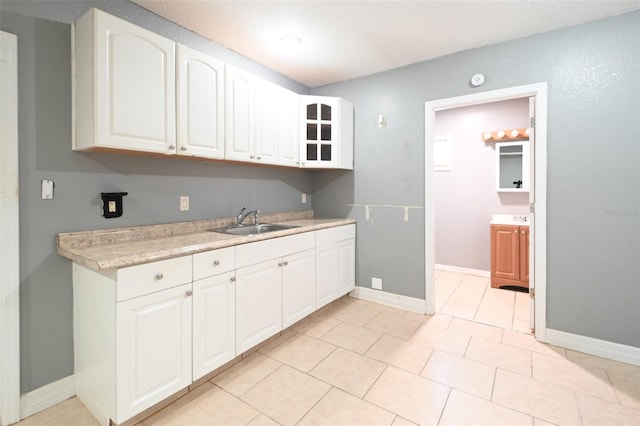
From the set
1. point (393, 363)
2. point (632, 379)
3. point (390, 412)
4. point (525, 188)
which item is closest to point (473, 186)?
point (525, 188)

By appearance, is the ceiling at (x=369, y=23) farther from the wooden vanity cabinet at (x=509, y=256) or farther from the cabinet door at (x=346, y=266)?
the wooden vanity cabinet at (x=509, y=256)

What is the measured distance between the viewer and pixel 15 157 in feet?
5.26

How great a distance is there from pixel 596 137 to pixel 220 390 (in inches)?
124

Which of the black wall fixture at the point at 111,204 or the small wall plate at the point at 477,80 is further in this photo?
the small wall plate at the point at 477,80

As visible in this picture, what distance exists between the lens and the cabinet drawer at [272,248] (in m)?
2.07

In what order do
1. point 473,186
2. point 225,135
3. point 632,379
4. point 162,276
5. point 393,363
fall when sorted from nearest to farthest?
1. point 162,276
2. point 632,379
3. point 393,363
4. point 225,135
5. point 473,186

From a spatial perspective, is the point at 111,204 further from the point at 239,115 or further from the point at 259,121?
the point at 259,121

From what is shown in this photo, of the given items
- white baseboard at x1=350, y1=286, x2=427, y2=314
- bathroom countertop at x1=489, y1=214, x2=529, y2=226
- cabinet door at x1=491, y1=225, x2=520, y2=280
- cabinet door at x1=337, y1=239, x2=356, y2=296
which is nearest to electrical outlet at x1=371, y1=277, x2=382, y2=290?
white baseboard at x1=350, y1=286, x2=427, y2=314

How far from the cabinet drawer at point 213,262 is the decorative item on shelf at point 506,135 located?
3816 millimetres

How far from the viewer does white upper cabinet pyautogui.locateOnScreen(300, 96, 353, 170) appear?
307 cm

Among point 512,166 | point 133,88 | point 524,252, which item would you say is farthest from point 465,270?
point 133,88

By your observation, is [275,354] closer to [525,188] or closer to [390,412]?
[390,412]

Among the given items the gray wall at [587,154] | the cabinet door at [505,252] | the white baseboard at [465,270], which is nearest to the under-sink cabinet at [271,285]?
the gray wall at [587,154]

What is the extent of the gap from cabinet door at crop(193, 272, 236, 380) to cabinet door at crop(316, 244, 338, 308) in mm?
1003
